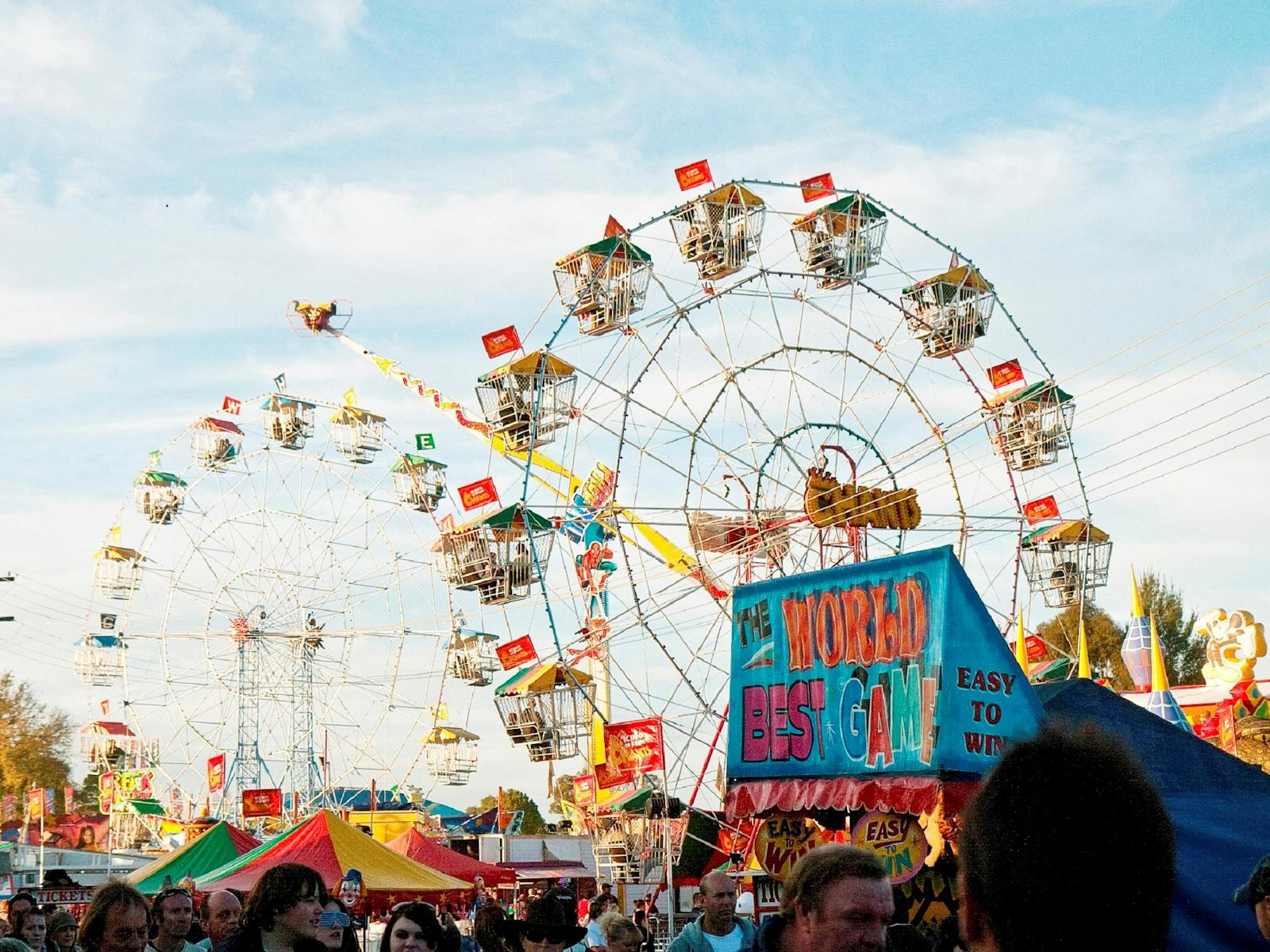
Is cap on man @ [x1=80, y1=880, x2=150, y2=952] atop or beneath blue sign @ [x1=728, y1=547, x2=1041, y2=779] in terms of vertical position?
beneath

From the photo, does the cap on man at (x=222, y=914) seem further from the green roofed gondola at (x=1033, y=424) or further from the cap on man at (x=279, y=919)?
the green roofed gondola at (x=1033, y=424)

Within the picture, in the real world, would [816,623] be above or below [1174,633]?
below

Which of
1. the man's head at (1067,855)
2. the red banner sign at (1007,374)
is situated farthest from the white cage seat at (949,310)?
the man's head at (1067,855)

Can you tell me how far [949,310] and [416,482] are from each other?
18.7 metres

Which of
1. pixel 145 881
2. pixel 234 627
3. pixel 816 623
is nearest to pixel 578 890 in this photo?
pixel 234 627

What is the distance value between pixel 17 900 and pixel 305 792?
29117 millimetres

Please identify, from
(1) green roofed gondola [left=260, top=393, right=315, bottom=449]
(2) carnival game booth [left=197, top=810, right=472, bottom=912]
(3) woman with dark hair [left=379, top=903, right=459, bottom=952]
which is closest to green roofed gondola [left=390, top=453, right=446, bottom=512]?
(1) green roofed gondola [left=260, top=393, right=315, bottom=449]

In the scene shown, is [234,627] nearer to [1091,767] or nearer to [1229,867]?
[1229,867]

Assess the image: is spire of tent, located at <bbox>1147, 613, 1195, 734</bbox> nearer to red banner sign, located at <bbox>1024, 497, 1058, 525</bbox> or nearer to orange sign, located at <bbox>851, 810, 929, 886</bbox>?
red banner sign, located at <bbox>1024, 497, 1058, 525</bbox>

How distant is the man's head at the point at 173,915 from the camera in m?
6.84

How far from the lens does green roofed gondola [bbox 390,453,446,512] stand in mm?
39875

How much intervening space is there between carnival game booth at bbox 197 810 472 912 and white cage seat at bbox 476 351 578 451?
24.4 ft

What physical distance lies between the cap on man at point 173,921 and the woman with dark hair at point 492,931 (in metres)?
1.50

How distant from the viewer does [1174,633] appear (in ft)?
180
